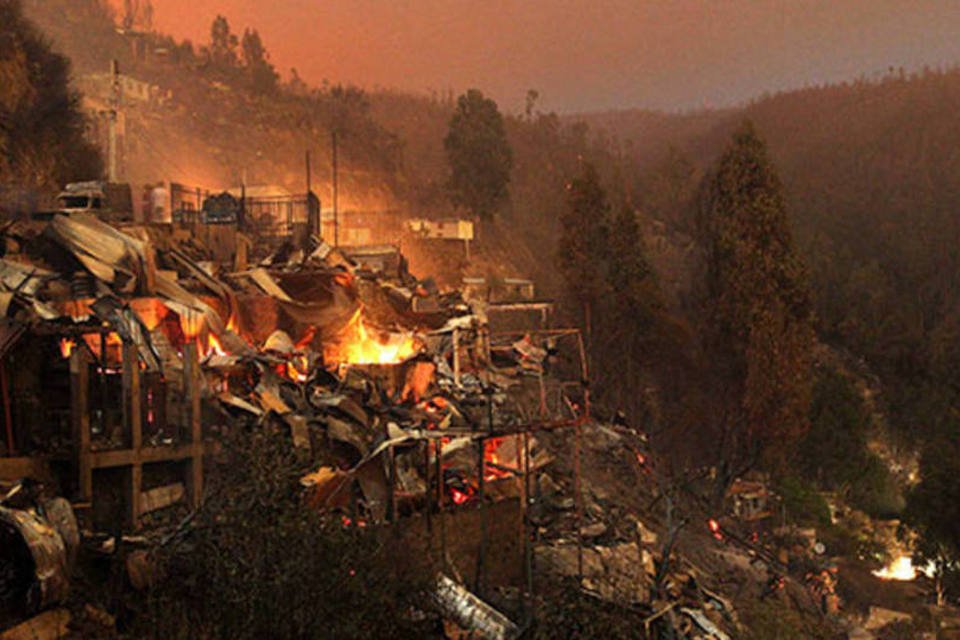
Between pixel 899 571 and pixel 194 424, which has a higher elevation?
pixel 194 424

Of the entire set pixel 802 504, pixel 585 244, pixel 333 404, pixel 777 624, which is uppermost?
pixel 585 244

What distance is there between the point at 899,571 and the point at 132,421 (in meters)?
26.2

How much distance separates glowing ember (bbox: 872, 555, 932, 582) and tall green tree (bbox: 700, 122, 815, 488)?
717 cm

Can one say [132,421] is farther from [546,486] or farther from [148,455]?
[546,486]

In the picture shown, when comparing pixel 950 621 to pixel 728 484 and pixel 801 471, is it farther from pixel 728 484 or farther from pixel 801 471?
pixel 801 471

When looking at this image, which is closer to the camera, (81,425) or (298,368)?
(81,425)

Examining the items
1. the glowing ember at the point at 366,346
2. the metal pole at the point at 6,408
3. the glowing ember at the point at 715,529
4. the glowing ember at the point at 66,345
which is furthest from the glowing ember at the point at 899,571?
the metal pole at the point at 6,408

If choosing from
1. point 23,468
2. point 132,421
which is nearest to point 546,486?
point 132,421

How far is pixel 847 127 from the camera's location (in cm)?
8119

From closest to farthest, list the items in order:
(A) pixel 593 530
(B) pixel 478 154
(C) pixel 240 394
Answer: (C) pixel 240 394, (A) pixel 593 530, (B) pixel 478 154

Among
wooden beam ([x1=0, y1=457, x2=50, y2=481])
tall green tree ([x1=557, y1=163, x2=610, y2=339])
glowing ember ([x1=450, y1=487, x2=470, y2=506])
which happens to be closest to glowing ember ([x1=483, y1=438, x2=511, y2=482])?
glowing ember ([x1=450, y1=487, x2=470, y2=506])

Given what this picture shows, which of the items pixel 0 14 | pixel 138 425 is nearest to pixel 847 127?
pixel 0 14

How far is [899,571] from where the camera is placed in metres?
27.0

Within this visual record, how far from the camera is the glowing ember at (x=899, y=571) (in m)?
26.7
